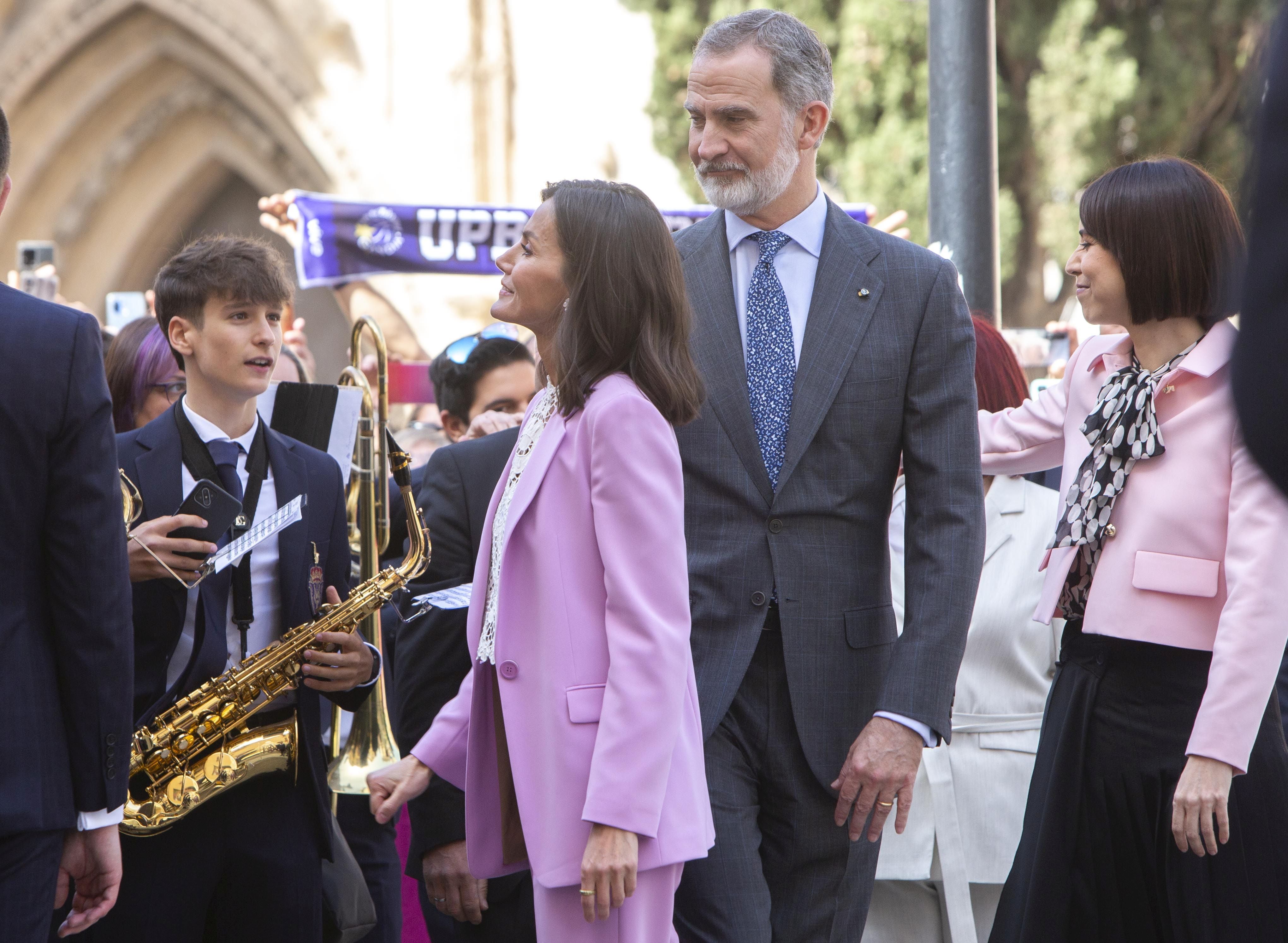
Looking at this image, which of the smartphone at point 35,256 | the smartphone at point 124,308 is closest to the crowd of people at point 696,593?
the smartphone at point 124,308

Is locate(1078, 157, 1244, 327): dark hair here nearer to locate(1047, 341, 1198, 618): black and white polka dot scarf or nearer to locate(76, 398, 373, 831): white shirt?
locate(1047, 341, 1198, 618): black and white polka dot scarf

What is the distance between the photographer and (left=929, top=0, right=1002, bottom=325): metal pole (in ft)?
18.4

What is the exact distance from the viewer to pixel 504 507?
2930 mm

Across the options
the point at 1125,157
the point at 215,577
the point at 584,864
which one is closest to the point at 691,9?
the point at 1125,157

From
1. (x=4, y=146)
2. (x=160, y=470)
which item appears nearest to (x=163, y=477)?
(x=160, y=470)

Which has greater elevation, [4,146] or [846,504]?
[4,146]

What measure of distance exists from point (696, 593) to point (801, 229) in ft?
2.92

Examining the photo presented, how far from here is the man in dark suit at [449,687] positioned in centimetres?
349

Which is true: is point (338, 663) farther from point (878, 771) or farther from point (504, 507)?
point (878, 771)

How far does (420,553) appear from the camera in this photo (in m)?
3.90

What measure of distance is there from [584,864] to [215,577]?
149cm

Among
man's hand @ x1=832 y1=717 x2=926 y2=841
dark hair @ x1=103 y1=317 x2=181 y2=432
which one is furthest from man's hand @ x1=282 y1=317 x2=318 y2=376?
man's hand @ x1=832 y1=717 x2=926 y2=841

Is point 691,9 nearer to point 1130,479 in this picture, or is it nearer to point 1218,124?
point 1218,124

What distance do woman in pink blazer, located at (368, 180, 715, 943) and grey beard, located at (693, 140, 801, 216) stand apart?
1.23ft
